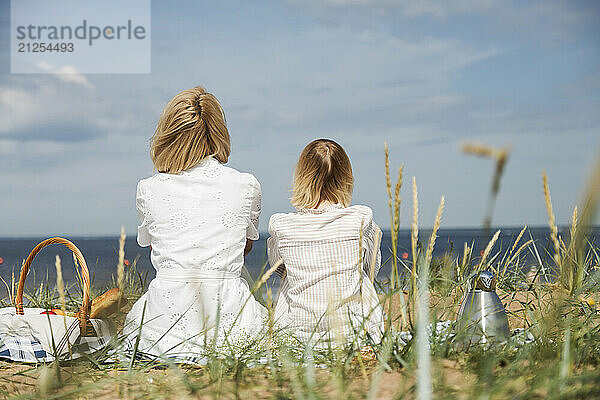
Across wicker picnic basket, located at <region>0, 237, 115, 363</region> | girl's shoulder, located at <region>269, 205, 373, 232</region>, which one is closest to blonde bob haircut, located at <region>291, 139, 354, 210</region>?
girl's shoulder, located at <region>269, 205, 373, 232</region>

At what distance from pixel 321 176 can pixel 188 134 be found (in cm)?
78

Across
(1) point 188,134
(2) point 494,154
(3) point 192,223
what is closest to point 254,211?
(3) point 192,223

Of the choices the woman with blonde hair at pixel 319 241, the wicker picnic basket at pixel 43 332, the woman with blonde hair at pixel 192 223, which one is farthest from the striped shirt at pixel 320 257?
the wicker picnic basket at pixel 43 332

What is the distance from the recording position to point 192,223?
9.39 feet

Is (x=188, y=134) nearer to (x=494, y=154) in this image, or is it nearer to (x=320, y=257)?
(x=320, y=257)

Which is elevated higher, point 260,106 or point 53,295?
point 260,106

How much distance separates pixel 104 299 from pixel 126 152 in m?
45.3

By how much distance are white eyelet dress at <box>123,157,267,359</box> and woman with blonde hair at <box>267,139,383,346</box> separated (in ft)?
0.75

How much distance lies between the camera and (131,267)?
4.28 m

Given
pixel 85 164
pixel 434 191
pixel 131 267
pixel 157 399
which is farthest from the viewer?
pixel 85 164

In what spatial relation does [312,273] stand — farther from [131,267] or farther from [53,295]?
[53,295]

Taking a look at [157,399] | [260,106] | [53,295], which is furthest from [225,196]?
[260,106]

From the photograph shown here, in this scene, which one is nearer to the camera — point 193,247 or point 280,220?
point 193,247

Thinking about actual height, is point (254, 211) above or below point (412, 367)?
above
